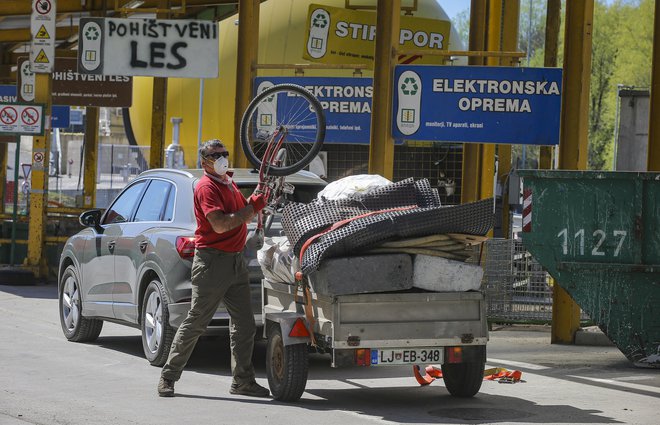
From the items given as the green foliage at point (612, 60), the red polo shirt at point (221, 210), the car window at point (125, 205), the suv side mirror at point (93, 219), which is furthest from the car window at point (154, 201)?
the green foliage at point (612, 60)

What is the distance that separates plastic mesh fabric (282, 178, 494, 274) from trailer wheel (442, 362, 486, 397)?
1076 mm

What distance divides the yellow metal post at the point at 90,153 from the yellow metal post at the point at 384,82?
1729 cm

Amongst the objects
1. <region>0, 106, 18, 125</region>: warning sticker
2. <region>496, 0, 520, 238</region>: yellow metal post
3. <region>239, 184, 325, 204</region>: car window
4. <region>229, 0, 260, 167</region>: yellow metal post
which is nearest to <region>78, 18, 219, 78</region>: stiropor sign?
<region>229, 0, 260, 167</region>: yellow metal post

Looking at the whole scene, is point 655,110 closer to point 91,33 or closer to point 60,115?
point 91,33

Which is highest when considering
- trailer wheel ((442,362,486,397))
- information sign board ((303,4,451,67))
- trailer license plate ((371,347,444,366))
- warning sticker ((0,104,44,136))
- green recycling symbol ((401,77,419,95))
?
information sign board ((303,4,451,67))

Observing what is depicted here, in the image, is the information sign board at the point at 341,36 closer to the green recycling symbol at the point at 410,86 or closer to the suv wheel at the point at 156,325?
the green recycling symbol at the point at 410,86

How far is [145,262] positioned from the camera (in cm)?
1130

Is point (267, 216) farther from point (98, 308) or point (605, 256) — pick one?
point (605, 256)

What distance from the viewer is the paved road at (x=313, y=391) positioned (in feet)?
28.7

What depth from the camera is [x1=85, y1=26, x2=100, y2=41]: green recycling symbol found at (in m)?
16.9

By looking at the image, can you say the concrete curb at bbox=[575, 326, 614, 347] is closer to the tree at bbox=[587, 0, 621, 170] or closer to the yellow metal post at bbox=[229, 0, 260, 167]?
the yellow metal post at bbox=[229, 0, 260, 167]

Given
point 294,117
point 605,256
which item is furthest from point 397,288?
point 294,117

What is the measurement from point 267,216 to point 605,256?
3195mm

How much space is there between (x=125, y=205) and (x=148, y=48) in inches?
192
